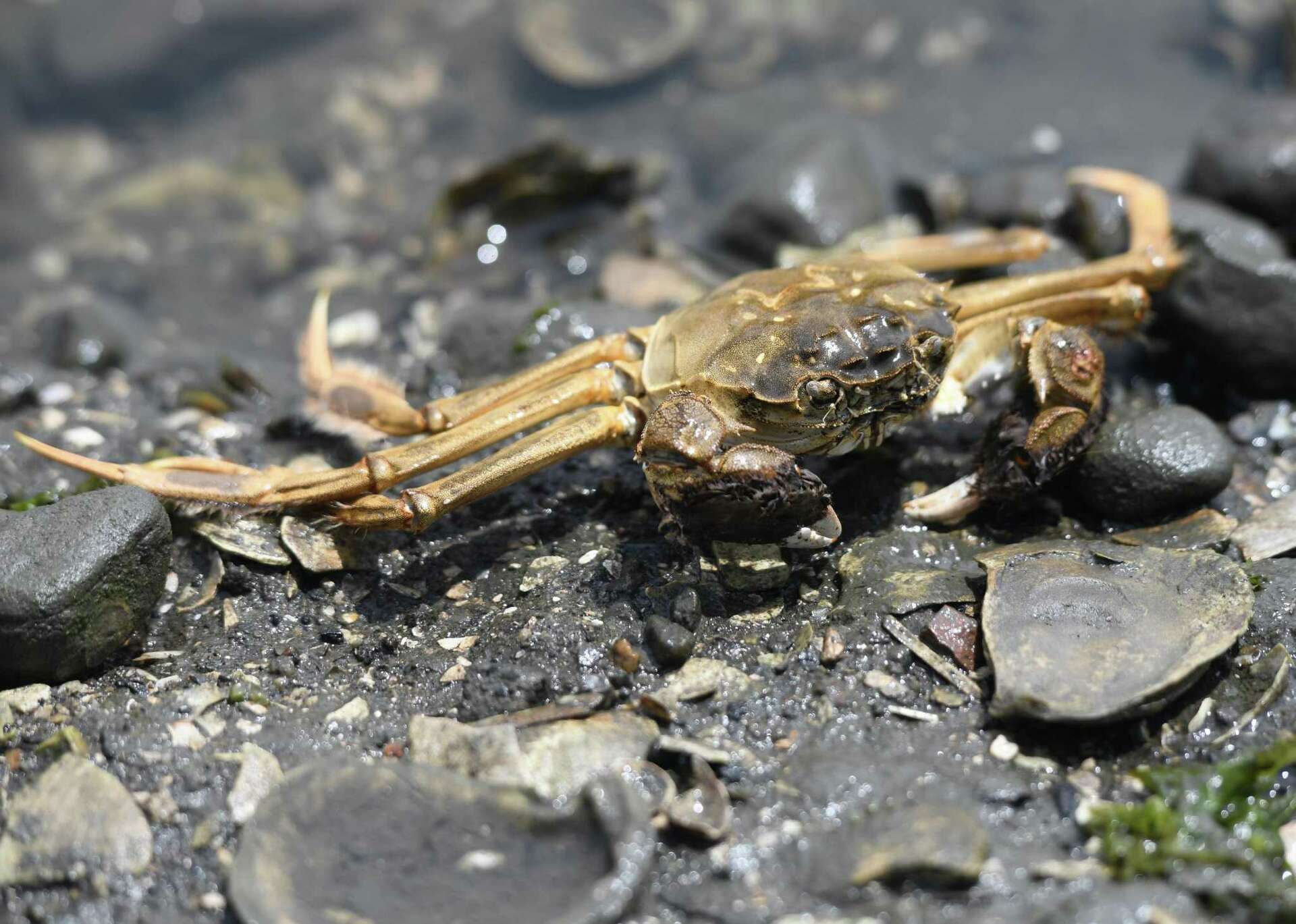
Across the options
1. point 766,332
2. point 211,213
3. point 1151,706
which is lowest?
point 211,213

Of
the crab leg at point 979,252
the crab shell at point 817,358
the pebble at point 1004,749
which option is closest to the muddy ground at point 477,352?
the pebble at point 1004,749

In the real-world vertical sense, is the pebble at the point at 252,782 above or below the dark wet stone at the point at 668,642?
below

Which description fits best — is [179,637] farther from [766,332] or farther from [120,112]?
[120,112]

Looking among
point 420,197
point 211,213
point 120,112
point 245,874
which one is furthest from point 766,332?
point 120,112

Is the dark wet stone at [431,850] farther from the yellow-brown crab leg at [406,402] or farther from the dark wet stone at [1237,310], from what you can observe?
the dark wet stone at [1237,310]

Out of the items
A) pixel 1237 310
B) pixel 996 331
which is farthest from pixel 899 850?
pixel 1237 310
